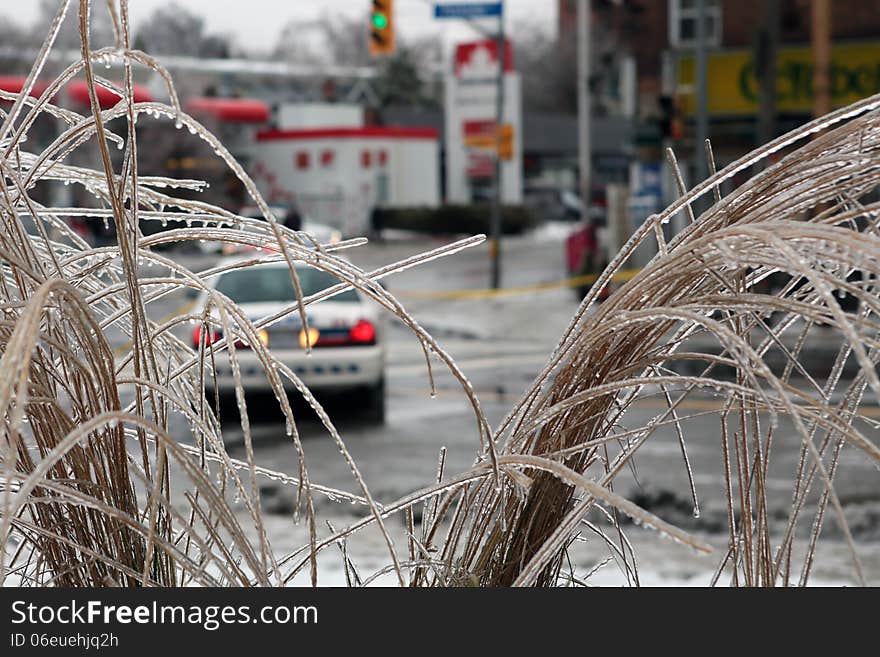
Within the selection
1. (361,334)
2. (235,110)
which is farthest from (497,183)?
(235,110)

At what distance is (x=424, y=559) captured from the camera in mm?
1750

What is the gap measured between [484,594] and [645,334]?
1.44ft

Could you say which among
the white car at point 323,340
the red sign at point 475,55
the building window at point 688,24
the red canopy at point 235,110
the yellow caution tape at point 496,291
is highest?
the building window at point 688,24

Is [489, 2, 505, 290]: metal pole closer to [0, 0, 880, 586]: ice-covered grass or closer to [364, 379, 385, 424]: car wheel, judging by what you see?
[364, 379, 385, 424]: car wheel

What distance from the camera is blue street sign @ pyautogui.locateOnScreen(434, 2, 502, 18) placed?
22078mm

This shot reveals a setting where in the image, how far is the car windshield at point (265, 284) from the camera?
34.3ft

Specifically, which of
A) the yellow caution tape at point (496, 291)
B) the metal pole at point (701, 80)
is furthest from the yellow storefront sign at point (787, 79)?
the metal pole at point (701, 80)

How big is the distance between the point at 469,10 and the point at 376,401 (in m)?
12.9

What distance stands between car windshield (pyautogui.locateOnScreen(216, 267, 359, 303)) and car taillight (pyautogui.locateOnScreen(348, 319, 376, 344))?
0.90 feet

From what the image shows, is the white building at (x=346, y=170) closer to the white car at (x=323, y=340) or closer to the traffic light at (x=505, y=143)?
the traffic light at (x=505, y=143)

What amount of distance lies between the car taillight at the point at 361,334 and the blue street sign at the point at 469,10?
1258 cm

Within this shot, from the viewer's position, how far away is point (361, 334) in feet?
34.7

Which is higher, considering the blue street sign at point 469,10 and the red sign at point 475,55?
the blue street sign at point 469,10

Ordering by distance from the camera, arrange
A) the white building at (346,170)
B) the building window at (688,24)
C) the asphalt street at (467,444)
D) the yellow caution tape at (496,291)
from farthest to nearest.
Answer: the white building at (346,170) < the building window at (688,24) < the yellow caution tape at (496,291) < the asphalt street at (467,444)
